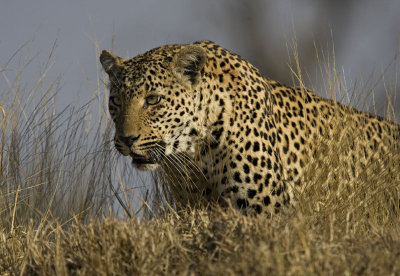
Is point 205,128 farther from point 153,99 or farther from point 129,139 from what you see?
point 129,139

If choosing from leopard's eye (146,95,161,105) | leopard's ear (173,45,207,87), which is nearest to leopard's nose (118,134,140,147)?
leopard's eye (146,95,161,105)

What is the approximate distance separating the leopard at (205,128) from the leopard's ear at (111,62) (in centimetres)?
2

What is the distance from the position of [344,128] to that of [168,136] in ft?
5.30

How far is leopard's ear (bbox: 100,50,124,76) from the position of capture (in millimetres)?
6266

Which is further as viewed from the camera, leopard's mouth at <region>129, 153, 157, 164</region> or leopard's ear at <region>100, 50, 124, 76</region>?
leopard's ear at <region>100, 50, 124, 76</region>

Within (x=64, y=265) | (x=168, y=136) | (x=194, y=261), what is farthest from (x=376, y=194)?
(x=64, y=265)

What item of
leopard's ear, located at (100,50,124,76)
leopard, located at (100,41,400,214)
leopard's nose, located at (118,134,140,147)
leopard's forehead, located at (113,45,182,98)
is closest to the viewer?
leopard's nose, located at (118,134,140,147)

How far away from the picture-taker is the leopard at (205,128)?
19.1 feet

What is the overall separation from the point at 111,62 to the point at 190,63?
0.78 meters

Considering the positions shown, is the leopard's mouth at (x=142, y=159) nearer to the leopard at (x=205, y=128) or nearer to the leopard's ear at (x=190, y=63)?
the leopard at (x=205, y=128)

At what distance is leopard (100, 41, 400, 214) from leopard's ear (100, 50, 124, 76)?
15mm

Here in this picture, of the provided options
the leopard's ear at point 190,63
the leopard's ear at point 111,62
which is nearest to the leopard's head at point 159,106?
the leopard's ear at point 190,63

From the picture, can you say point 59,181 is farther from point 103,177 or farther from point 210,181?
point 210,181

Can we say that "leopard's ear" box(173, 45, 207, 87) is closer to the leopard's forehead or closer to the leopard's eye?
the leopard's forehead
